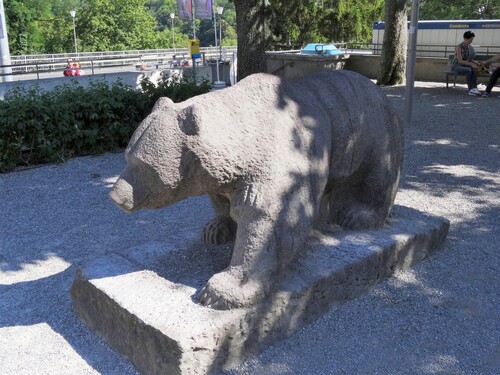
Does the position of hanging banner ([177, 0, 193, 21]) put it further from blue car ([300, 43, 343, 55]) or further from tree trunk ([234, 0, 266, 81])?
tree trunk ([234, 0, 266, 81])

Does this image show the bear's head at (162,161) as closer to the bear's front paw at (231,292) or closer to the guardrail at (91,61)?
the bear's front paw at (231,292)

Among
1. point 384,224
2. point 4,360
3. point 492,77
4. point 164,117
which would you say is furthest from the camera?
point 492,77

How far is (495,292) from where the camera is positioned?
407cm

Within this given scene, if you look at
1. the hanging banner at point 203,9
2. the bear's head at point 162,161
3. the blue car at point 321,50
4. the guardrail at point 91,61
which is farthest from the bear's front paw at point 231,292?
the blue car at point 321,50

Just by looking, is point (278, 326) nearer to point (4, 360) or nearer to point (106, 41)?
point (4, 360)

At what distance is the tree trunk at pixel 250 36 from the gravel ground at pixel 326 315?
378 cm

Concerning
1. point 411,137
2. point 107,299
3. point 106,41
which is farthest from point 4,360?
point 106,41

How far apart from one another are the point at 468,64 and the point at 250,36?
605 cm

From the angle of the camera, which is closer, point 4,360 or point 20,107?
point 4,360

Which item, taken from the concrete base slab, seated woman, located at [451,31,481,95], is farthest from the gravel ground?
seated woman, located at [451,31,481,95]

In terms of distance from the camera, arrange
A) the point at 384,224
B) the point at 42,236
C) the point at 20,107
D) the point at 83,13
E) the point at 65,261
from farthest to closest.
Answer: the point at 83,13 < the point at 20,107 < the point at 42,236 < the point at 65,261 < the point at 384,224

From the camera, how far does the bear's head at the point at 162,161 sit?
3023 mm

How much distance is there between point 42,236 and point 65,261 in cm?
75

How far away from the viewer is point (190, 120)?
3004 mm
